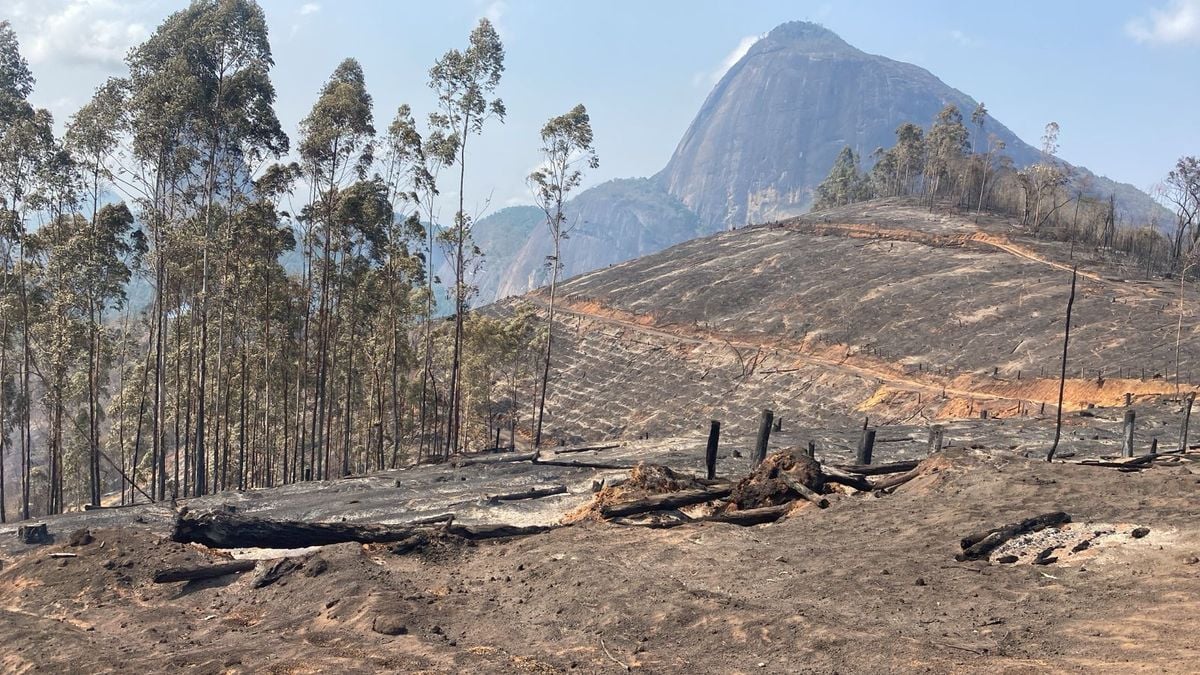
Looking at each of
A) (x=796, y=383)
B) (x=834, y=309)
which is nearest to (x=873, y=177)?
(x=834, y=309)

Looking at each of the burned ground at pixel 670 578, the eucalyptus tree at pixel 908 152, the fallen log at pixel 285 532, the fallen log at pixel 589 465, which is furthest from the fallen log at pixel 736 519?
the eucalyptus tree at pixel 908 152

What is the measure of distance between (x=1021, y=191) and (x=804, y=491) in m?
105

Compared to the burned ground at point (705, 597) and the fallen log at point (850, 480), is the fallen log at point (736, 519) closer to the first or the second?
the burned ground at point (705, 597)

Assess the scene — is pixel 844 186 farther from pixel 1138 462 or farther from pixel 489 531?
pixel 489 531

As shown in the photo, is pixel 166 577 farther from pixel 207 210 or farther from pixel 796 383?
pixel 796 383

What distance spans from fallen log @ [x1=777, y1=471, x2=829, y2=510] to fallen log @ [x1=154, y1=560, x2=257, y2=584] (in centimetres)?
1119

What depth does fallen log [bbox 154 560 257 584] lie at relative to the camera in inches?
609

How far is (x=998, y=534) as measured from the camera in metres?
12.8

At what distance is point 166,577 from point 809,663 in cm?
1250

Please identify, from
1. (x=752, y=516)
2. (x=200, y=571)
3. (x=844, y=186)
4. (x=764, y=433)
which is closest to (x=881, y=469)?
(x=764, y=433)

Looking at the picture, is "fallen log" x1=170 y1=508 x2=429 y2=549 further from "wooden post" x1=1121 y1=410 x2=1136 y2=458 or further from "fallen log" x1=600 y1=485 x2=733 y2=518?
"wooden post" x1=1121 y1=410 x2=1136 y2=458

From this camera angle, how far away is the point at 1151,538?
40.1ft

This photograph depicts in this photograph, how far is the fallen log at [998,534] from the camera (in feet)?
41.1

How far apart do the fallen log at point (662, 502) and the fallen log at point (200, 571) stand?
7.26 metres
